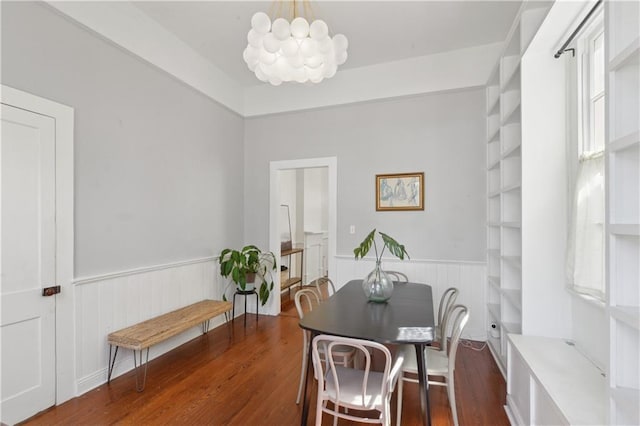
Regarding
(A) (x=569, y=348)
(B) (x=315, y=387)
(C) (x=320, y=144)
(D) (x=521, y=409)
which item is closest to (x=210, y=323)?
(B) (x=315, y=387)

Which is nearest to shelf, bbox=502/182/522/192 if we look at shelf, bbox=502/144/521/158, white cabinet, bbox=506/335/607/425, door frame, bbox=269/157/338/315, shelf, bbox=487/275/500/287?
shelf, bbox=502/144/521/158

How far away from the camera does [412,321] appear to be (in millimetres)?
1931

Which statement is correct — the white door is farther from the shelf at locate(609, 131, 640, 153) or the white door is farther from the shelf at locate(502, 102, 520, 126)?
the shelf at locate(502, 102, 520, 126)

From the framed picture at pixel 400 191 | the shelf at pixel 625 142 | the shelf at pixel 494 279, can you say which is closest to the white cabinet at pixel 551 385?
the shelf at pixel 494 279

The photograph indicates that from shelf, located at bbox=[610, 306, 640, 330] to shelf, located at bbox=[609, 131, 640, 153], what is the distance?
0.61 m

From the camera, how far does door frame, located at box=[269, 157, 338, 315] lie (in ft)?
13.2

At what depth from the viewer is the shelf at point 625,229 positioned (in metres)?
1.07

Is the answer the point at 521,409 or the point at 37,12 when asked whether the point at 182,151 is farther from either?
the point at 521,409

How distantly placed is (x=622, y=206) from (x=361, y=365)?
6.95 feet

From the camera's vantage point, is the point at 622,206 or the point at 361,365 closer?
the point at 622,206

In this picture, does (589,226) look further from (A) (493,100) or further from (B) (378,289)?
(A) (493,100)

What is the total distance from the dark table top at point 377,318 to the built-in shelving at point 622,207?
0.75 m

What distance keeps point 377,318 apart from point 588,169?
1551 millimetres

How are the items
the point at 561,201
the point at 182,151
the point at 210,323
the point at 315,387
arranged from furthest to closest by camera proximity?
1. the point at 210,323
2. the point at 182,151
3. the point at 315,387
4. the point at 561,201
